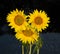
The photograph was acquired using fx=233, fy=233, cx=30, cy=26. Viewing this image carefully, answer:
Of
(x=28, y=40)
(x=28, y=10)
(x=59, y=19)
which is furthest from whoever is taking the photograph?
(x=59, y=19)

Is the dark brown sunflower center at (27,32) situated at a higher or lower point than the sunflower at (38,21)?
lower

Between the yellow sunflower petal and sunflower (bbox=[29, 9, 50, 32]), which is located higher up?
sunflower (bbox=[29, 9, 50, 32])

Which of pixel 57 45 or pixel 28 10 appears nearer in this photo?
pixel 28 10

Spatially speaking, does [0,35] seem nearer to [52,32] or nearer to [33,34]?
[52,32]

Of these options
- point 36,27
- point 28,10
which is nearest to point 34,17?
point 36,27

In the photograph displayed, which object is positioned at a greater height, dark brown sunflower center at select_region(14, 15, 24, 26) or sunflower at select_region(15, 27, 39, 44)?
dark brown sunflower center at select_region(14, 15, 24, 26)
